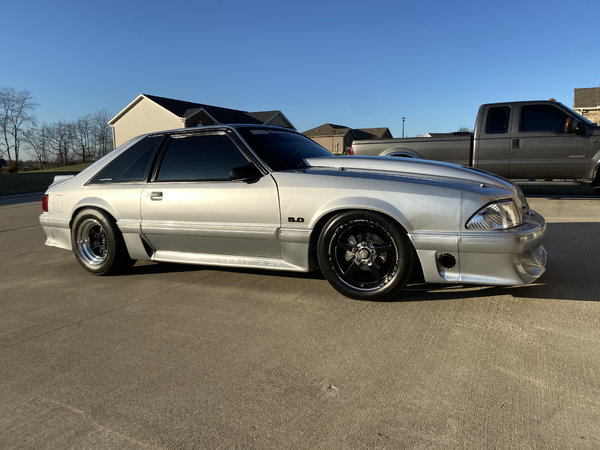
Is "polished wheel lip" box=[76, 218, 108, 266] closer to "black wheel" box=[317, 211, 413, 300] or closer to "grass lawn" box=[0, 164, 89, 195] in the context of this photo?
"black wheel" box=[317, 211, 413, 300]

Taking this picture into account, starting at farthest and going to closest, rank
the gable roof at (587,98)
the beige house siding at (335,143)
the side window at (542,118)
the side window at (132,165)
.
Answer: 1. the beige house siding at (335,143)
2. the gable roof at (587,98)
3. the side window at (542,118)
4. the side window at (132,165)

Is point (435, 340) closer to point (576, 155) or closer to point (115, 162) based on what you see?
point (115, 162)

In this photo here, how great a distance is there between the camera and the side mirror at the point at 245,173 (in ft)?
12.2

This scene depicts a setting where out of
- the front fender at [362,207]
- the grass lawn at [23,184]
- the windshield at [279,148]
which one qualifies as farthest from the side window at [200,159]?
the grass lawn at [23,184]

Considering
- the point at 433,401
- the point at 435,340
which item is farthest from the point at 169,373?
the point at 435,340

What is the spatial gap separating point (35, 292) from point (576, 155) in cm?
909

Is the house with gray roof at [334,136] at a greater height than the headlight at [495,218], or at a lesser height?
greater

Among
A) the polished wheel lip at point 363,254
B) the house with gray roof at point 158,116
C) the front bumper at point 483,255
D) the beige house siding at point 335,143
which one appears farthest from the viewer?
the beige house siding at point 335,143

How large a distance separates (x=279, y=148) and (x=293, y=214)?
840mm

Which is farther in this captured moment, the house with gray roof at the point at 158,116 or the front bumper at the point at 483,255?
the house with gray roof at the point at 158,116

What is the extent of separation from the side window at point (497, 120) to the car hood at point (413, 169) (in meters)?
5.76

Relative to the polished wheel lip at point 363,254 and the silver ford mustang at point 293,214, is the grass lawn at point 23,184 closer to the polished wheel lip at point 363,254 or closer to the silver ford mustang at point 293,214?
the silver ford mustang at point 293,214

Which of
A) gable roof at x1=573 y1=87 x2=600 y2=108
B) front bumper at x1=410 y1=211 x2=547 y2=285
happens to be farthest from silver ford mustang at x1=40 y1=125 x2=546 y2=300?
gable roof at x1=573 y1=87 x2=600 y2=108

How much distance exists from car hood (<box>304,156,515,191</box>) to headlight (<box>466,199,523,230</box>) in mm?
280
